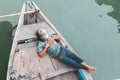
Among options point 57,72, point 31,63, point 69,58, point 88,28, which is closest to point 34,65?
point 31,63

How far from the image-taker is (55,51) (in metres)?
5.23

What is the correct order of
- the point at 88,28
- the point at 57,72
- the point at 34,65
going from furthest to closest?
1. the point at 88,28
2. the point at 34,65
3. the point at 57,72

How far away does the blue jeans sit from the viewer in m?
5.00

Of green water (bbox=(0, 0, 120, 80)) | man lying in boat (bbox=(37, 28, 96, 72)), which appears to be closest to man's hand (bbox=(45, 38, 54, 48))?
man lying in boat (bbox=(37, 28, 96, 72))

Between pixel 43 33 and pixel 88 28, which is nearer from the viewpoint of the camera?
pixel 43 33

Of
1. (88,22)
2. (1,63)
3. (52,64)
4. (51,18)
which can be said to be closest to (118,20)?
(88,22)

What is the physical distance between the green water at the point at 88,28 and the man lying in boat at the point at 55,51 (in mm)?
758

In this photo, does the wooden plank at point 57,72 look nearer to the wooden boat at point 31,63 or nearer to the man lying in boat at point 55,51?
the wooden boat at point 31,63

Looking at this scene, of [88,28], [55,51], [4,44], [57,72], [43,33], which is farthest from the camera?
[88,28]

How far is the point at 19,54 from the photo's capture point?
17.1 feet

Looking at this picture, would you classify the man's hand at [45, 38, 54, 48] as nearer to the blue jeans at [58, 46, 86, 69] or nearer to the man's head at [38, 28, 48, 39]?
the man's head at [38, 28, 48, 39]

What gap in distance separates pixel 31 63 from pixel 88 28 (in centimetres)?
239

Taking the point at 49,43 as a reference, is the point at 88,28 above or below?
below

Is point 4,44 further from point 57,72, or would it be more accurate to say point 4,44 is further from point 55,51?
point 57,72
